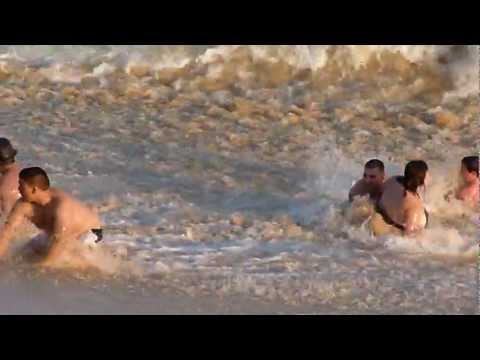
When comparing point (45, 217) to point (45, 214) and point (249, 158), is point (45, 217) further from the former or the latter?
point (249, 158)

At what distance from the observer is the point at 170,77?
3.49 meters

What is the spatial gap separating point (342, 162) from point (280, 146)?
24 centimetres

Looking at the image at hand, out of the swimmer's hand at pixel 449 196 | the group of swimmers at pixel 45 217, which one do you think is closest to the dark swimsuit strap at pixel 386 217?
the swimmer's hand at pixel 449 196

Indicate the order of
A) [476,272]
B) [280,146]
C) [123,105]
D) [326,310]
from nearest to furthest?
[326,310], [476,272], [280,146], [123,105]

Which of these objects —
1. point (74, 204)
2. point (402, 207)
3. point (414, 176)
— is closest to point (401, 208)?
point (402, 207)

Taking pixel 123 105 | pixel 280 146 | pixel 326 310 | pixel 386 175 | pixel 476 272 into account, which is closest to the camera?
pixel 326 310

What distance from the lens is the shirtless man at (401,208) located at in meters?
2.56

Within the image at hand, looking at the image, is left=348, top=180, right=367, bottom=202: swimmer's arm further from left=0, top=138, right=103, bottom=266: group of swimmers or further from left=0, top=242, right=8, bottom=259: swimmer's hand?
left=0, top=242, right=8, bottom=259: swimmer's hand

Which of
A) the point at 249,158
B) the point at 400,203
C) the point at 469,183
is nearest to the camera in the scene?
the point at 400,203

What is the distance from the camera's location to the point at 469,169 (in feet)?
9.13

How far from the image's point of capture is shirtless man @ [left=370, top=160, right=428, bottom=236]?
2.56 metres

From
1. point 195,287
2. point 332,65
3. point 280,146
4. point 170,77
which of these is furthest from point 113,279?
point 332,65

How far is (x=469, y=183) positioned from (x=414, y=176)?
276 mm

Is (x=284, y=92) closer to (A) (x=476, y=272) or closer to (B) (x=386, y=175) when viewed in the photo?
(B) (x=386, y=175)
